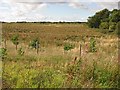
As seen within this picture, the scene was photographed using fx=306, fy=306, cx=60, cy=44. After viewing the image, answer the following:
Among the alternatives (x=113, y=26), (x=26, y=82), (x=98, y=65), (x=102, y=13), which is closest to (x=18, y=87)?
(x=26, y=82)

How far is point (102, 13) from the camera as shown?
53656mm

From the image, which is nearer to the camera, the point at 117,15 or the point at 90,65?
the point at 90,65

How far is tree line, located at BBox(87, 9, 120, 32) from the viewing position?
4154 centimetres

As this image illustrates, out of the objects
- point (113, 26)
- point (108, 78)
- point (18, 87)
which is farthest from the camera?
point (113, 26)

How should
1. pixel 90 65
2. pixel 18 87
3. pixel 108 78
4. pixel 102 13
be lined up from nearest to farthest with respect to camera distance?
pixel 18 87 < pixel 108 78 < pixel 90 65 < pixel 102 13

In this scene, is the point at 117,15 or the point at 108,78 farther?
the point at 117,15

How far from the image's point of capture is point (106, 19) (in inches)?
1908

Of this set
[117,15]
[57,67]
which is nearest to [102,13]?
[117,15]

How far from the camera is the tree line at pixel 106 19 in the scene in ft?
136

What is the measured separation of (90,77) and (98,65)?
0.62 metres

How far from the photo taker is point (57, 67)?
8219 millimetres

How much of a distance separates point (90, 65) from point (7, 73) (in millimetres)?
2099

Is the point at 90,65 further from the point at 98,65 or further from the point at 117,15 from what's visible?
the point at 117,15

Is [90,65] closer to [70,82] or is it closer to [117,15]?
[70,82]
